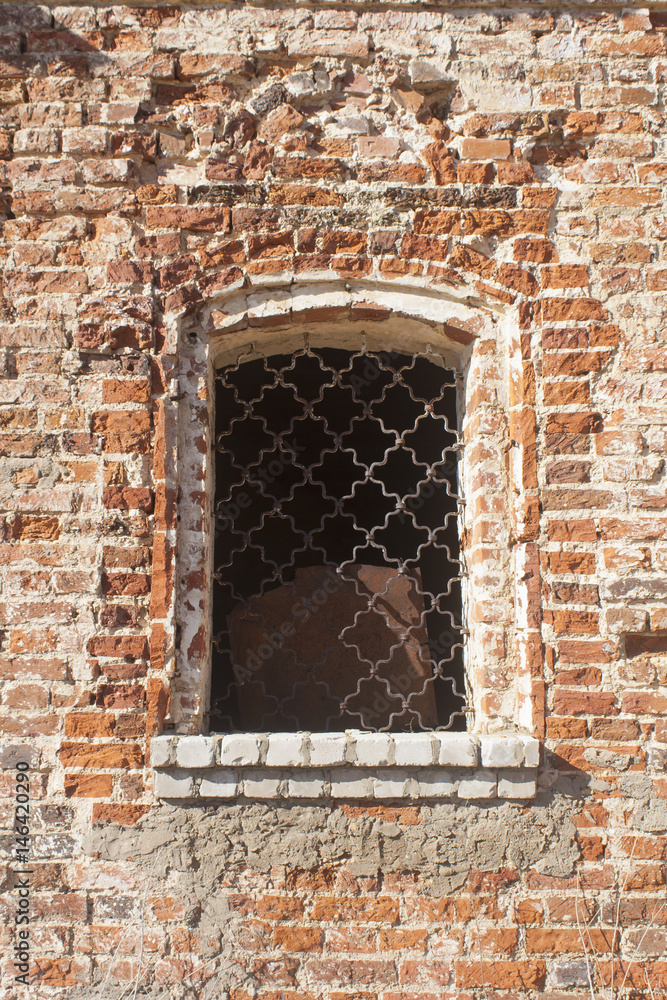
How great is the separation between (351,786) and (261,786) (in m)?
0.33

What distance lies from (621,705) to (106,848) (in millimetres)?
2008

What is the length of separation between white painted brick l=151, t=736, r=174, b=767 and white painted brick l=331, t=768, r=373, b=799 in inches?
24.1

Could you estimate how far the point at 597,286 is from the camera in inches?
111

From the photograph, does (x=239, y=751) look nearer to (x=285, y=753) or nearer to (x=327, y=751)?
(x=285, y=753)

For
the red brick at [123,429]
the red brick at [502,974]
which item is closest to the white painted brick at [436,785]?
the red brick at [502,974]

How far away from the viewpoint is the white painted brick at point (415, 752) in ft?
8.12

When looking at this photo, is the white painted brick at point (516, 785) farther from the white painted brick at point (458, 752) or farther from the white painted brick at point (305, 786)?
the white painted brick at point (305, 786)

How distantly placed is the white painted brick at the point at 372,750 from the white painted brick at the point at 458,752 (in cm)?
20

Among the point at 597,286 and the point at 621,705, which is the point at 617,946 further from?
the point at 597,286

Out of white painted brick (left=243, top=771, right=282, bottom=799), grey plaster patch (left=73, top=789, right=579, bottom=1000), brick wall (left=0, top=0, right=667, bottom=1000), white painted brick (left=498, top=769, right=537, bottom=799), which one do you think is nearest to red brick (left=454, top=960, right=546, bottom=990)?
brick wall (left=0, top=0, right=667, bottom=1000)

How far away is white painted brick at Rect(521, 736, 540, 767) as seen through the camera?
247 cm

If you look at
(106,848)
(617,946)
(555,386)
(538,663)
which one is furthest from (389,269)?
(617,946)

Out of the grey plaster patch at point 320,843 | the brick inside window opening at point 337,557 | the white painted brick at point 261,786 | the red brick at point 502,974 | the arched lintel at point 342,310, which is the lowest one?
the red brick at point 502,974

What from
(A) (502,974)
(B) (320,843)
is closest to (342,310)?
(B) (320,843)
